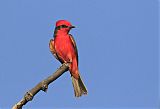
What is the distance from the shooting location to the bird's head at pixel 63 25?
181 inches

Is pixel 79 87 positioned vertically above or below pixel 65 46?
below

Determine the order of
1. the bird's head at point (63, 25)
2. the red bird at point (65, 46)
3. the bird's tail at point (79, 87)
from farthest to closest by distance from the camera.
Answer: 1. the red bird at point (65, 46)
2. the bird's head at point (63, 25)
3. the bird's tail at point (79, 87)

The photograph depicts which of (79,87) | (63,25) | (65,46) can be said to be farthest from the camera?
(65,46)

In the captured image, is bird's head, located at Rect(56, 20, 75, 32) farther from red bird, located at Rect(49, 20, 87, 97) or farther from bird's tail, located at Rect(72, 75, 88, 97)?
bird's tail, located at Rect(72, 75, 88, 97)

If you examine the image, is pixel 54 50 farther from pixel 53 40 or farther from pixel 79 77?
pixel 79 77

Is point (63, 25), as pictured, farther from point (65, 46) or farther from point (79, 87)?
point (79, 87)

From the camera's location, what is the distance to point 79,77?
4789mm

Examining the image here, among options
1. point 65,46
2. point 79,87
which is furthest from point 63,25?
point 79,87

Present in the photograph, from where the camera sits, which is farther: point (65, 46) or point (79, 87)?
point (65, 46)

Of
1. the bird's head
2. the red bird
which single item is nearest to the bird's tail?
the red bird

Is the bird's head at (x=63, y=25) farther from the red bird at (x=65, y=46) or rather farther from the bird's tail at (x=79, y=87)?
the bird's tail at (x=79, y=87)

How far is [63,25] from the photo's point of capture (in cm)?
468

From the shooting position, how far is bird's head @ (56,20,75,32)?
15.1 ft

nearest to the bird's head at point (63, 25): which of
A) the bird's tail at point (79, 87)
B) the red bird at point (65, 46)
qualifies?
the red bird at point (65, 46)
